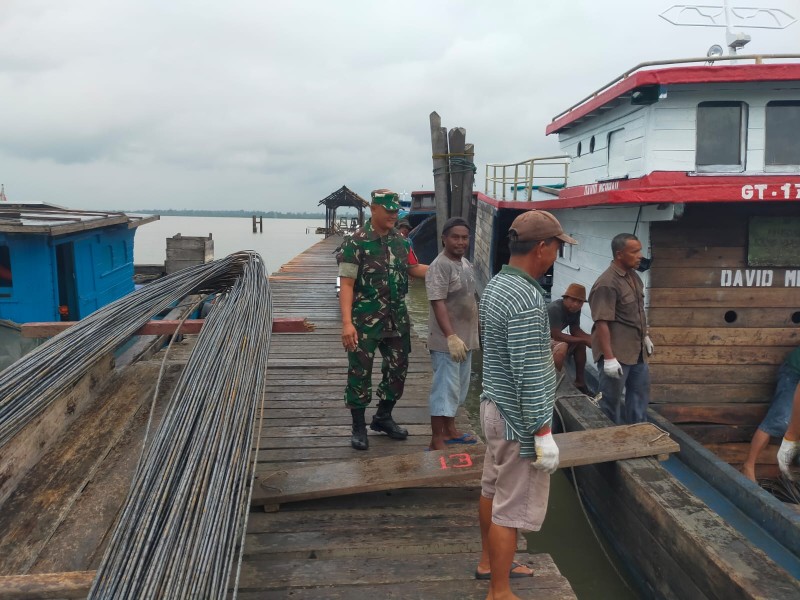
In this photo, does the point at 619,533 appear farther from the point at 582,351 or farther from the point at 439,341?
the point at 582,351

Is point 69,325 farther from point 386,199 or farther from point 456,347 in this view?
point 456,347

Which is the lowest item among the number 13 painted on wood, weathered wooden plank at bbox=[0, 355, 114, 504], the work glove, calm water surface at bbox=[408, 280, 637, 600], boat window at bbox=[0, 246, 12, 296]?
calm water surface at bbox=[408, 280, 637, 600]

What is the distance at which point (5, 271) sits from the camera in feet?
27.0

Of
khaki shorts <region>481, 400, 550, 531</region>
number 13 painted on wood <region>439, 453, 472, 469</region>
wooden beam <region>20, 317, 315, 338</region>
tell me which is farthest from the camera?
wooden beam <region>20, 317, 315, 338</region>

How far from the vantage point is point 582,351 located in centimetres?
684

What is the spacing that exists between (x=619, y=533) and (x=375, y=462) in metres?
1.99

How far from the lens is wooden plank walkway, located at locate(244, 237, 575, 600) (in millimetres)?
2738

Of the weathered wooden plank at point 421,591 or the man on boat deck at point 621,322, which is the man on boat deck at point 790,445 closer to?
the man on boat deck at point 621,322

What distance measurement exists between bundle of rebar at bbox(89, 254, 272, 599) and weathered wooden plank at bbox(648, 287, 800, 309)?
14.0ft

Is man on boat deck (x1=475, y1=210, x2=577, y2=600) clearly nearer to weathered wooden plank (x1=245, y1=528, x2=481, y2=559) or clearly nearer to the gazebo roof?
weathered wooden plank (x1=245, y1=528, x2=481, y2=559)

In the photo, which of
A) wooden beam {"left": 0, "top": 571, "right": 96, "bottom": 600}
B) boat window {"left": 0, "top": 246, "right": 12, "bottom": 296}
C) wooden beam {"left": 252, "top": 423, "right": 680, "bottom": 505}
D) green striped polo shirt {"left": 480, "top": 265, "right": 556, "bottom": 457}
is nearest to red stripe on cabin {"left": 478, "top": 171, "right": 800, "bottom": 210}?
wooden beam {"left": 252, "top": 423, "right": 680, "bottom": 505}

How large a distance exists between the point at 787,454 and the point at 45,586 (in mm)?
5720

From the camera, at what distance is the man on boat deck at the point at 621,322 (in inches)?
186

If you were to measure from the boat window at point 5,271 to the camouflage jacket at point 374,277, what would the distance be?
6832mm
